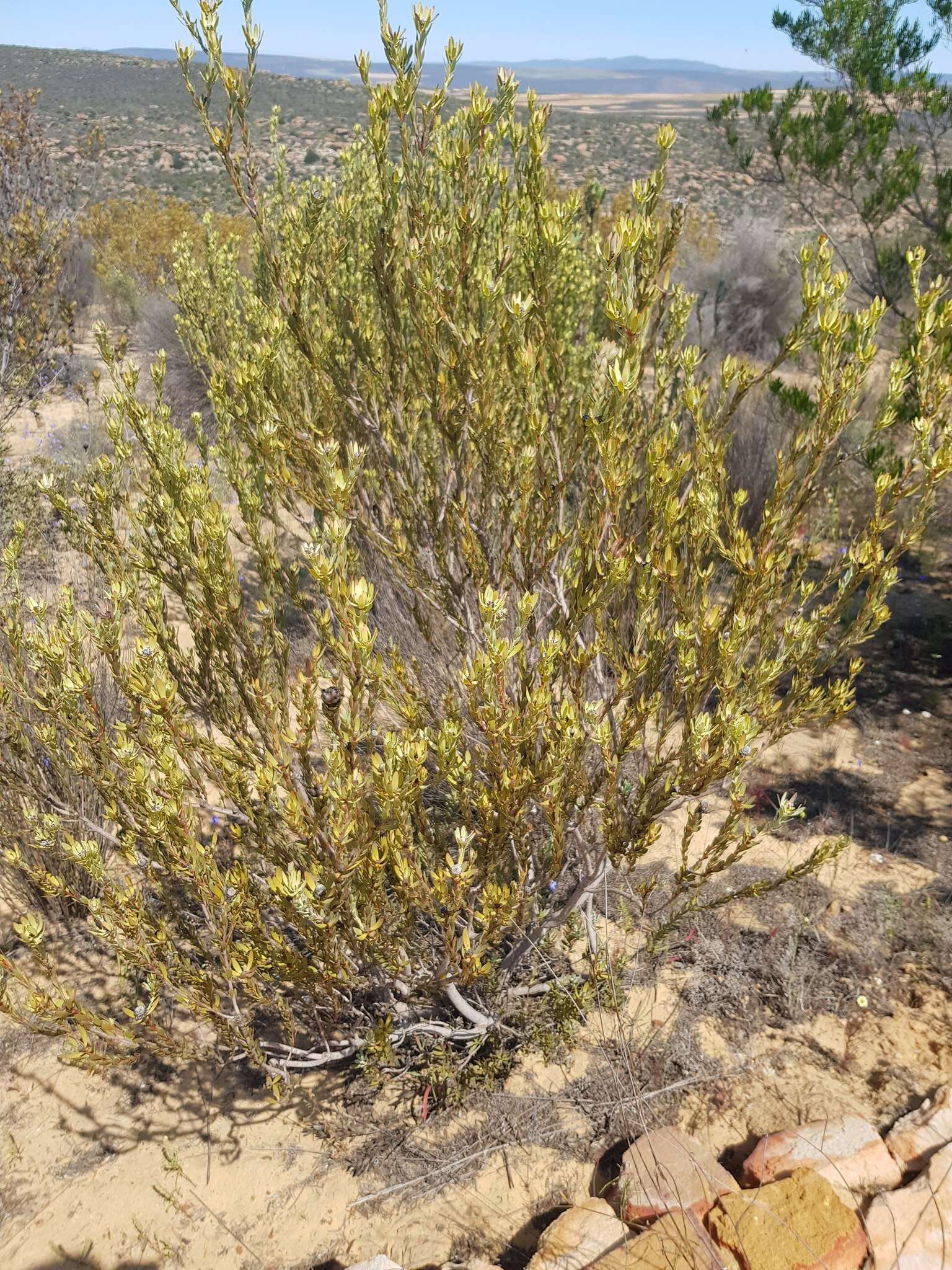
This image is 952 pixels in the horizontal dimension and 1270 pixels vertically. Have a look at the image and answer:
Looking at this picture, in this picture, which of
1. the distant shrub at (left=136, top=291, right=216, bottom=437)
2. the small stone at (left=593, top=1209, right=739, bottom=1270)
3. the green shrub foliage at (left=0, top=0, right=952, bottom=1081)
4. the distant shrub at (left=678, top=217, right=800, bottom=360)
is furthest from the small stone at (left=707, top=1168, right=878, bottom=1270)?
the distant shrub at (left=678, top=217, right=800, bottom=360)

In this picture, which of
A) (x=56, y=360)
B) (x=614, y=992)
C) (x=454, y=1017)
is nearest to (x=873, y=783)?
(x=614, y=992)

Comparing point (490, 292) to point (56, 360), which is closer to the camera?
point (490, 292)

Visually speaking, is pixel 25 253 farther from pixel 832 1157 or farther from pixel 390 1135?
pixel 832 1157

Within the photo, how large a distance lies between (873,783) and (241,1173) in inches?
138

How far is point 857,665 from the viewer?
83.9 inches

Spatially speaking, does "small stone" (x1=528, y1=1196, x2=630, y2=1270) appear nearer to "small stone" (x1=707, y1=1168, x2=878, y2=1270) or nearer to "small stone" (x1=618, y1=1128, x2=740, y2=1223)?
"small stone" (x1=618, y1=1128, x2=740, y2=1223)

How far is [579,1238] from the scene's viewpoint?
2189 mm

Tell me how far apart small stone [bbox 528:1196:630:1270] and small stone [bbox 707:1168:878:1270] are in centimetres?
28

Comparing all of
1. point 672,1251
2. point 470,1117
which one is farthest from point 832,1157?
point 470,1117

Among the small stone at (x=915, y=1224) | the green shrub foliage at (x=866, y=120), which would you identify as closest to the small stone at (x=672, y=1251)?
the small stone at (x=915, y=1224)

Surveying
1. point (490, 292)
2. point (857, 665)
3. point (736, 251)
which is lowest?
point (857, 665)

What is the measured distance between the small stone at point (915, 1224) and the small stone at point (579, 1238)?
0.71 m

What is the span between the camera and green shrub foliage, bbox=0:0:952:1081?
5.99ft

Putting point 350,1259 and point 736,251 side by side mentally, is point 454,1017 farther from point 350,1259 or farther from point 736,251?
point 736,251
